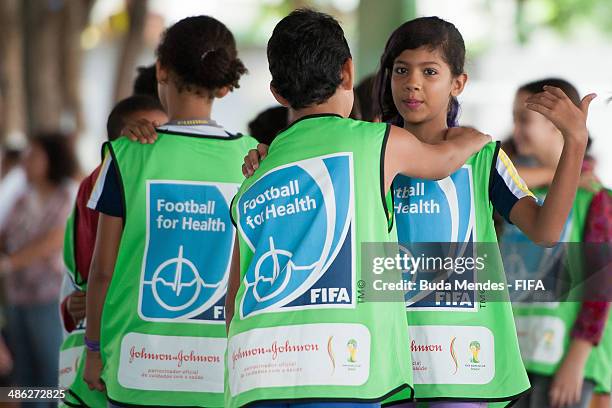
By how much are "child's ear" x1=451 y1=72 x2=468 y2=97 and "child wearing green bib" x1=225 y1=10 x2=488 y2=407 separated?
0.56 meters

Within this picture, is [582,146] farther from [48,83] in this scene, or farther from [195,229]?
[48,83]

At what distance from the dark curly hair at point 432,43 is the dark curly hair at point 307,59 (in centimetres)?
47

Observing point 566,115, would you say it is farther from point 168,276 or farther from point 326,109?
point 168,276

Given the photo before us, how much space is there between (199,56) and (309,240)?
1080 mm

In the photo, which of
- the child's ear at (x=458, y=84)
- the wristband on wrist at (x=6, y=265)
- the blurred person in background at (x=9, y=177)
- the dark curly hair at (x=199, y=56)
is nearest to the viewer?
the child's ear at (x=458, y=84)

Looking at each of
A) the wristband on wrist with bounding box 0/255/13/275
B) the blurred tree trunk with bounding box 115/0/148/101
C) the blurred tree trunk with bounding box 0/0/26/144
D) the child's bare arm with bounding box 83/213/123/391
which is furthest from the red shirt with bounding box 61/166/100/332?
the blurred tree trunk with bounding box 115/0/148/101

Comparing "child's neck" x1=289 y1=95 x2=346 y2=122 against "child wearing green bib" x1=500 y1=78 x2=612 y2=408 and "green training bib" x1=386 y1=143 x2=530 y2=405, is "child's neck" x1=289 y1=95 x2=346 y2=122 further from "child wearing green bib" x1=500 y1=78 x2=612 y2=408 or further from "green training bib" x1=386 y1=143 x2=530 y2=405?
"child wearing green bib" x1=500 y1=78 x2=612 y2=408

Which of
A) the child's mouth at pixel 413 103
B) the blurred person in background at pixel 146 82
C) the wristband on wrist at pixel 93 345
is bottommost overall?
the wristband on wrist at pixel 93 345

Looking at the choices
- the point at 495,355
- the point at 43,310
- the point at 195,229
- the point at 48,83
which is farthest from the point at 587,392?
the point at 48,83

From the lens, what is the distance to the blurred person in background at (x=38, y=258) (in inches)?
309

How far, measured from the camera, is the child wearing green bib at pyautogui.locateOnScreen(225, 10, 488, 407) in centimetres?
285

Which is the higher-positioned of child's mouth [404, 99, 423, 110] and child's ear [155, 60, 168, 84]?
child's ear [155, 60, 168, 84]

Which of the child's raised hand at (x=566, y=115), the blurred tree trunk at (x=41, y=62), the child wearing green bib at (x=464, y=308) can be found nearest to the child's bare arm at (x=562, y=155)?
the child's raised hand at (x=566, y=115)

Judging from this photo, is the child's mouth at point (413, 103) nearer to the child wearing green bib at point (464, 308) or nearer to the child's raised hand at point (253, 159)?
the child wearing green bib at point (464, 308)
